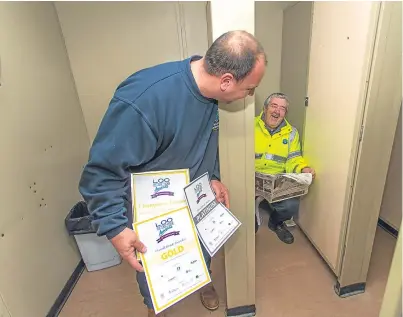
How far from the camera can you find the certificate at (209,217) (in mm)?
1093

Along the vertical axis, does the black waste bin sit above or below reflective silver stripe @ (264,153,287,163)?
below

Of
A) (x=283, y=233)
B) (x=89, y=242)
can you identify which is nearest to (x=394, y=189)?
(x=283, y=233)

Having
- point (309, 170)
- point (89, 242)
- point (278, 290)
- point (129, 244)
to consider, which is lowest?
point (278, 290)

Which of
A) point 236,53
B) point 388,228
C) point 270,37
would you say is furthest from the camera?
point 270,37

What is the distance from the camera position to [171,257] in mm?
1039

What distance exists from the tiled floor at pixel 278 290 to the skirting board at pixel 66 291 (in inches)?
1.1

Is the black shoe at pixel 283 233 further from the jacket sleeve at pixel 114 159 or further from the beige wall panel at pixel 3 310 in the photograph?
the beige wall panel at pixel 3 310

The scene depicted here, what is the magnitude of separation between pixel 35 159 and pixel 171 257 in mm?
938

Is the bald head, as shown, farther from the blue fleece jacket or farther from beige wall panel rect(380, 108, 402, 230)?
beige wall panel rect(380, 108, 402, 230)

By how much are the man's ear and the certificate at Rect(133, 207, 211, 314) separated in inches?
19.0

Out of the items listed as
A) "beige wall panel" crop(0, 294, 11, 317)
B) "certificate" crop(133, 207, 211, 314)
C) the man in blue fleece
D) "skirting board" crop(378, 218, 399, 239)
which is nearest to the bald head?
the man in blue fleece

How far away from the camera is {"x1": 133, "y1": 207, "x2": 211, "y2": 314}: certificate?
100 centimetres

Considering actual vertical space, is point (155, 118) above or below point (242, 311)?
above

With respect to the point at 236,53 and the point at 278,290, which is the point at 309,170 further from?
the point at 236,53
